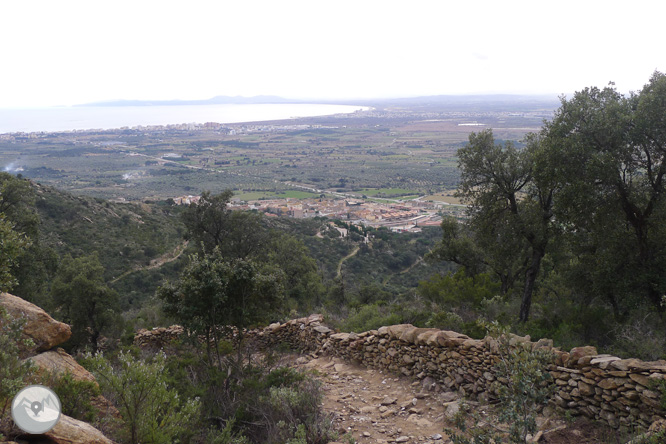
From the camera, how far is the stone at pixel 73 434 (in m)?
3.90

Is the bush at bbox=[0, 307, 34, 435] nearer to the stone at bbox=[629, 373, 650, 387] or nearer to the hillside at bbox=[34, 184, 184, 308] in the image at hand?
the stone at bbox=[629, 373, 650, 387]

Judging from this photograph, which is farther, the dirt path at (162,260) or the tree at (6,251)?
the dirt path at (162,260)

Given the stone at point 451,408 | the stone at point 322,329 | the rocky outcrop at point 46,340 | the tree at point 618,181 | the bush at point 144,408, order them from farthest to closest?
the stone at point 322,329, the tree at point 618,181, the stone at point 451,408, the rocky outcrop at point 46,340, the bush at point 144,408

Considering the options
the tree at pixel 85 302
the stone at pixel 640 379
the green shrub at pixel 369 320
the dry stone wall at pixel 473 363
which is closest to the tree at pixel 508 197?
the green shrub at pixel 369 320

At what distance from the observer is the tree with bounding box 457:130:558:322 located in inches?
433

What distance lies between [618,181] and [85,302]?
52.4 feet

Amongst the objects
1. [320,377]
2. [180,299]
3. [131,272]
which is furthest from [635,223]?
[131,272]

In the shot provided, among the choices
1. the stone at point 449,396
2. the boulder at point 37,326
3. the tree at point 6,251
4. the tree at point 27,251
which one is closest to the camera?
the tree at point 6,251

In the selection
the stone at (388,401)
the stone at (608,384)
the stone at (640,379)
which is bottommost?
the stone at (388,401)

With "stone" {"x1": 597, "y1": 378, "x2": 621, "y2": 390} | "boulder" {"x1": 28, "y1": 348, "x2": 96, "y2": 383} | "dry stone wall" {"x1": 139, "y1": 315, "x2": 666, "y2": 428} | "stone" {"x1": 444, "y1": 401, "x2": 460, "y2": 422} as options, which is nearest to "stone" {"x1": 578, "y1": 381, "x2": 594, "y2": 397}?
"dry stone wall" {"x1": 139, "y1": 315, "x2": 666, "y2": 428}

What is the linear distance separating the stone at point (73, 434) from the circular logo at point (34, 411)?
0.22 metres

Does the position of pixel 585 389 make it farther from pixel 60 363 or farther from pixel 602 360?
pixel 60 363

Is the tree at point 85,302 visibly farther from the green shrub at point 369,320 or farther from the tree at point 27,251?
the green shrub at point 369,320

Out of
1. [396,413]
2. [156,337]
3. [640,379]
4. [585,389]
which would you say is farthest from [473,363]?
[156,337]
